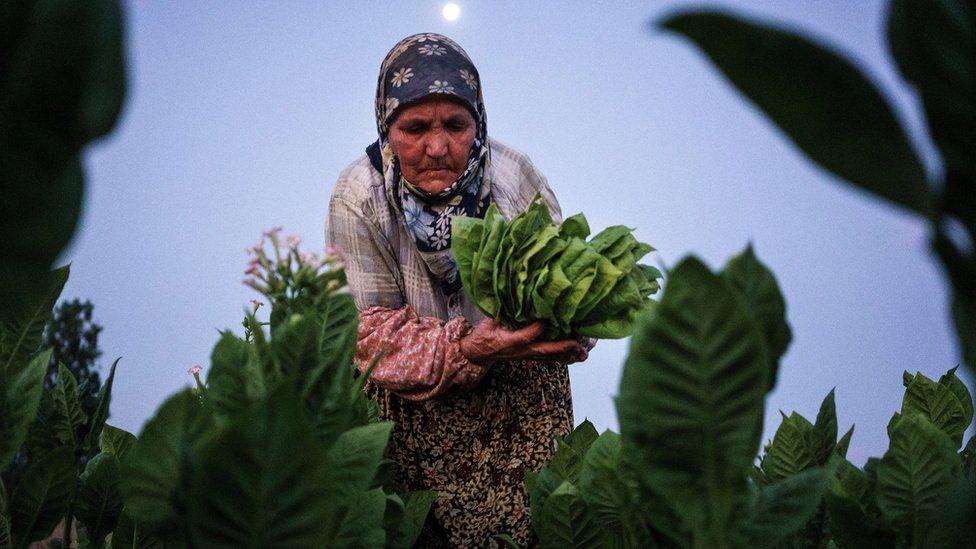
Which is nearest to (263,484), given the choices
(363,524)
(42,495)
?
(363,524)

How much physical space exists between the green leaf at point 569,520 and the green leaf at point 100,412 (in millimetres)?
866

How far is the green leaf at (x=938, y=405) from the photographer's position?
203 centimetres

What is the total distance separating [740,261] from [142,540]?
127 centimetres

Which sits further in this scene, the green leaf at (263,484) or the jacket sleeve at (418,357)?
the jacket sleeve at (418,357)

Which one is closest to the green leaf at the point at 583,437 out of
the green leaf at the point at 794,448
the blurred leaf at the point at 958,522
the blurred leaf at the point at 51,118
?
the green leaf at the point at 794,448

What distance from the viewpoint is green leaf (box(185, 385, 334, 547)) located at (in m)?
0.91

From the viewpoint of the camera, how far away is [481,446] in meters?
3.69

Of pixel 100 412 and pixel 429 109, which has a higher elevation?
pixel 429 109

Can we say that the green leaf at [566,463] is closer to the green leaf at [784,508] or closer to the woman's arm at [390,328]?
the green leaf at [784,508]

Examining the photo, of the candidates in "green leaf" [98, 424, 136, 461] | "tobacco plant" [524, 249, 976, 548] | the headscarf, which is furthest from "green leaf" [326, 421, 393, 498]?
the headscarf

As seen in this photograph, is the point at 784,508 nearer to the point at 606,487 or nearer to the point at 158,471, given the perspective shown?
the point at 606,487

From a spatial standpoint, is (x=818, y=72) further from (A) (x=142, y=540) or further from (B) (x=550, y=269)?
(B) (x=550, y=269)

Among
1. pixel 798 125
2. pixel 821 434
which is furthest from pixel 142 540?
pixel 798 125

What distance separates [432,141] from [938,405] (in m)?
2.07
